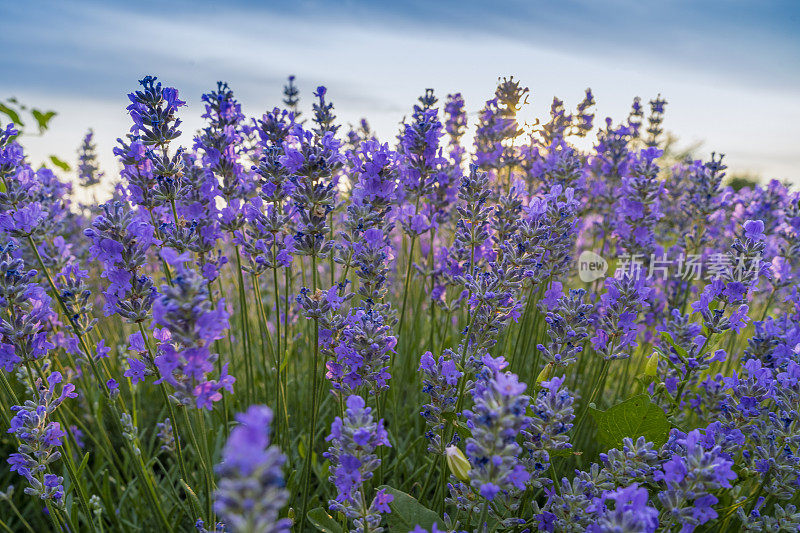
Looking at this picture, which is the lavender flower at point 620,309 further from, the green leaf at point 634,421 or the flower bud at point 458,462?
the flower bud at point 458,462

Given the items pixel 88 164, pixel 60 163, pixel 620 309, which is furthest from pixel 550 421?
pixel 88 164

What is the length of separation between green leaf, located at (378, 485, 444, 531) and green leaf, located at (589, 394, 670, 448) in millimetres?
710

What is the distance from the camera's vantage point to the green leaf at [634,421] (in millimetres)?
1828

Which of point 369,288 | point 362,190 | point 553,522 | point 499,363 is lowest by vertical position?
point 553,522

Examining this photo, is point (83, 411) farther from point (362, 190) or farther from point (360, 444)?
point (360, 444)

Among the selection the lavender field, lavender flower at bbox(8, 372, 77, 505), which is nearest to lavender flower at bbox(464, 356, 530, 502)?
the lavender field

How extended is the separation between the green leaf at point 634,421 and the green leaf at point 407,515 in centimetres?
71

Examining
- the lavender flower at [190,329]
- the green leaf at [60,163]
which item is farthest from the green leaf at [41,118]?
the lavender flower at [190,329]

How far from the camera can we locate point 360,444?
120 centimetres

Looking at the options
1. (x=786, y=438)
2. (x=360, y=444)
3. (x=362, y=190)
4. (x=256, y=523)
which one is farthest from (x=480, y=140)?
(x=256, y=523)

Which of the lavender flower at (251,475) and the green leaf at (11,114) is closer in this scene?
the lavender flower at (251,475)

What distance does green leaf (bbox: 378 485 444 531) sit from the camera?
1.69 meters

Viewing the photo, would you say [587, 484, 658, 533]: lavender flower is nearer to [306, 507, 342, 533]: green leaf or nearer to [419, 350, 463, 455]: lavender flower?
[419, 350, 463, 455]: lavender flower

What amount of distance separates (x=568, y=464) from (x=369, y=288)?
56.9 inches
